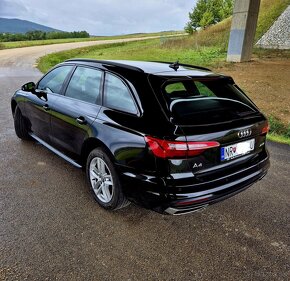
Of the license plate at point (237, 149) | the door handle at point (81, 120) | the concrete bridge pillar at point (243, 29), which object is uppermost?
the concrete bridge pillar at point (243, 29)

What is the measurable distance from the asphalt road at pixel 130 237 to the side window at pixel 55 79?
129 cm

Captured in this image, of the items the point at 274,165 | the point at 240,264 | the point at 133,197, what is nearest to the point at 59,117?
the point at 133,197

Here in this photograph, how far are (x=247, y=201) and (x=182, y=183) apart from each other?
1450mm

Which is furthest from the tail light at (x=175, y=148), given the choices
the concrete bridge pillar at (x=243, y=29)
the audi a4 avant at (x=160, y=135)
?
the concrete bridge pillar at (x=243, y=29)

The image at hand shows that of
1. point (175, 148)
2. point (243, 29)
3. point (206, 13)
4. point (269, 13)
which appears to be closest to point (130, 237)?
point (175, 148)

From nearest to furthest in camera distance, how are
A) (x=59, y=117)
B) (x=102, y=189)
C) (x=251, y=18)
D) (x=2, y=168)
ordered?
1. (x=102, y=189)
2. (x=59, y=117)
3. (x=2, y=168)
4. (x=251, y=18)

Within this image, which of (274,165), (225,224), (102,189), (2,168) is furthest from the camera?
(274,165)

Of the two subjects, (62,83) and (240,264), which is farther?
(62,83)

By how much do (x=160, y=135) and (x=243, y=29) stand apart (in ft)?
54.3

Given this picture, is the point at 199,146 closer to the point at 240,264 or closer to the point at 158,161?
the point at 158,161

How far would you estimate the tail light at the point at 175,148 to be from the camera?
105 inches

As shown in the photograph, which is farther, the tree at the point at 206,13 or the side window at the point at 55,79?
the tree at the point at 206,13

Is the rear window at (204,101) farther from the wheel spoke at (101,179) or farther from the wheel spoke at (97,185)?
the wheel spoke at (97,185)

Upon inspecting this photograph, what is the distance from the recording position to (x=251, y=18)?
17.0m
